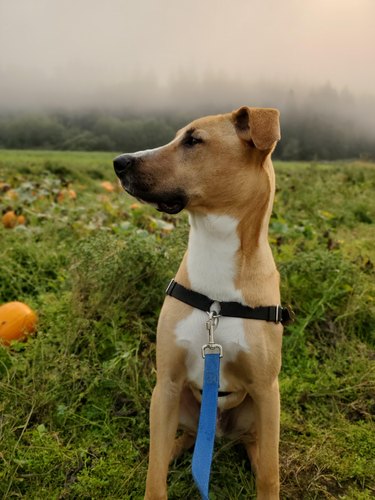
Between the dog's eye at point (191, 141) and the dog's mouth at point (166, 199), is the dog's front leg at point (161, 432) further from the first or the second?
the dog's eye at point (191, 141)

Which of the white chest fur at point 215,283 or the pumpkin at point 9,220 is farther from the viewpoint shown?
the pumpkin at point 9,220

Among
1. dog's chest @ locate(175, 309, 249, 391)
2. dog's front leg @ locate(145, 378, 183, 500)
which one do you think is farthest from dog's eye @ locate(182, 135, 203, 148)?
dog's front leg @ locate(145, 378, 183, 500)

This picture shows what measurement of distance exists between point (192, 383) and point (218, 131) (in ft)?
5.03

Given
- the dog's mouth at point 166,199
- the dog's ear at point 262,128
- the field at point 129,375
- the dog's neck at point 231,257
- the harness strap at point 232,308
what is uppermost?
the dog's ear at point 262,128

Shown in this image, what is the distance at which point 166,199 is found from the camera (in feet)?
8.69

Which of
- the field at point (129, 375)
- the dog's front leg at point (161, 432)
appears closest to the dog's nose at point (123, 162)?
the dog's front leg at point (161, 432)

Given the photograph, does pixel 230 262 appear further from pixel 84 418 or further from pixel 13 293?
pixel 13 293

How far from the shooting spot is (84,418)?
3.54 meters

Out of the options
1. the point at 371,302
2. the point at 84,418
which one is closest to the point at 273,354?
the point at 84,418

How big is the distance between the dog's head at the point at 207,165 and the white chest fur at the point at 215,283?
121 millimetres

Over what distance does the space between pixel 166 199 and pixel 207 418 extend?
1237 mm

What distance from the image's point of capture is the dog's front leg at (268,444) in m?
2.78

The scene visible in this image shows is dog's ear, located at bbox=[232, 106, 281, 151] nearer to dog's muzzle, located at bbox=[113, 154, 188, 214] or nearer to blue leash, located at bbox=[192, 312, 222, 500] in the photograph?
dog's muzzle, located at bbox=[113, 154, 188, 214]

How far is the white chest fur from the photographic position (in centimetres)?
273
